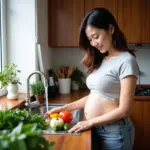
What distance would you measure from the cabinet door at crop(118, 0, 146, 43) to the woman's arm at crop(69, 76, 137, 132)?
148 cm

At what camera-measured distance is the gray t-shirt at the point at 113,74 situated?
1430 mm

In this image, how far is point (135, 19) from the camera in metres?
2.78

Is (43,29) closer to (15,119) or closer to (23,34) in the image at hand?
(23,34)

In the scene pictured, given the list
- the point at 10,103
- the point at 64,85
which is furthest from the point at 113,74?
the point at 64,85

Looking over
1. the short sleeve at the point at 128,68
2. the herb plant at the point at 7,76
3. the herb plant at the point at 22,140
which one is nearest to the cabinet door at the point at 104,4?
the herb plant at the point at 7,76

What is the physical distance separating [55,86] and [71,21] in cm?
73

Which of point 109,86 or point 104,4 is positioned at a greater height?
point 104,4

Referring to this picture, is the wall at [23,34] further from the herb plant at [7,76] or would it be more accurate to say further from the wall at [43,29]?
the herb plant at [7,76]

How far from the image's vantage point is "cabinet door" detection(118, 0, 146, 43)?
276 cm

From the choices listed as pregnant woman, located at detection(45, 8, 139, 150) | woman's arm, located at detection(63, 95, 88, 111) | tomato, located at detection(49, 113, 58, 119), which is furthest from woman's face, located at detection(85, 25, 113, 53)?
tomato, located at detection(49, 113, 58, 119)

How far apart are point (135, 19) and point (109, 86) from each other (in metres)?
1.50

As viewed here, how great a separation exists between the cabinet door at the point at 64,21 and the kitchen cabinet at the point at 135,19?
0.44 meters

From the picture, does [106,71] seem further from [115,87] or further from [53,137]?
[53,137]

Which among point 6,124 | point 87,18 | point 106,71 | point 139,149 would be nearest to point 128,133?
point 106,71
